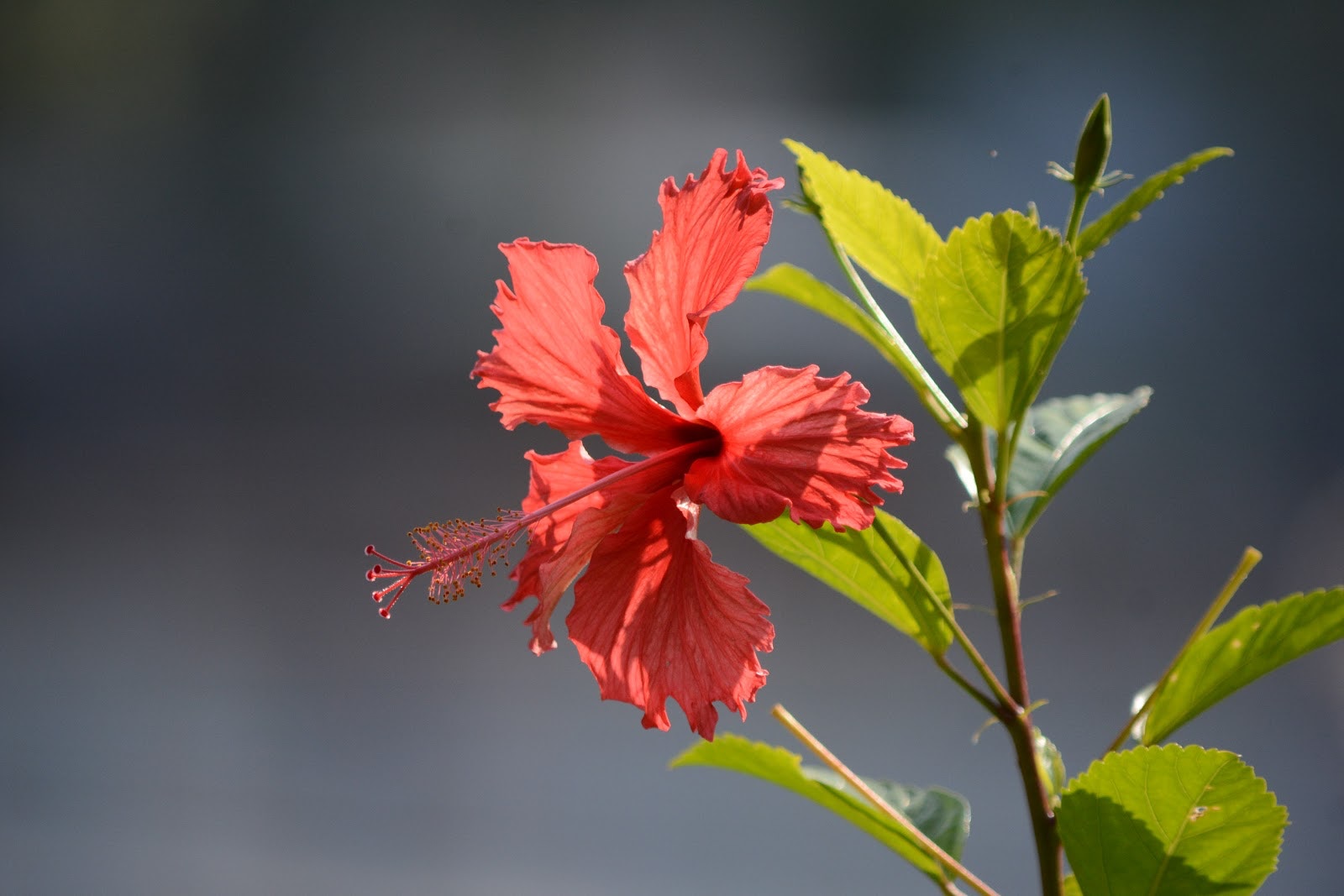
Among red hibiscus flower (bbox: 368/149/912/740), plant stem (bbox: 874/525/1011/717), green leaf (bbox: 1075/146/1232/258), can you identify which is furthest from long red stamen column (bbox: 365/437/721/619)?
green leaf (bbox: 1075/146/1232/258)

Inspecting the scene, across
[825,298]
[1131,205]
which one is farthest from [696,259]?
[1131,205]

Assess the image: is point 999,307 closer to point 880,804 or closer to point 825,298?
point 825,298

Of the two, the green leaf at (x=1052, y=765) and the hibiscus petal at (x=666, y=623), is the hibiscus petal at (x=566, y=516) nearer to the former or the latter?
the hibiscus petal at (x=666, y=623)

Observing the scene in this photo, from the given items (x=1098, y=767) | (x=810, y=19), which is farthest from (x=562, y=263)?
(x=810, y=19)

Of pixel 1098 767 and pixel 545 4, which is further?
pixel 545 4

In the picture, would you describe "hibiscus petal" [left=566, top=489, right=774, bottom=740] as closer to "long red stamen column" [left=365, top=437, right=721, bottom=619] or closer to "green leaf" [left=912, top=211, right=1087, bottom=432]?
"long red stamen column" [left=365, top=437, right=721, bottom=619]

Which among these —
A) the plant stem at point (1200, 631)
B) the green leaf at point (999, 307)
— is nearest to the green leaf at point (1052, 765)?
the plant stem at point (1200, 631)

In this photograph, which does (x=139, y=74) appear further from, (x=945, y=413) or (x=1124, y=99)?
(x=945, y=413)
